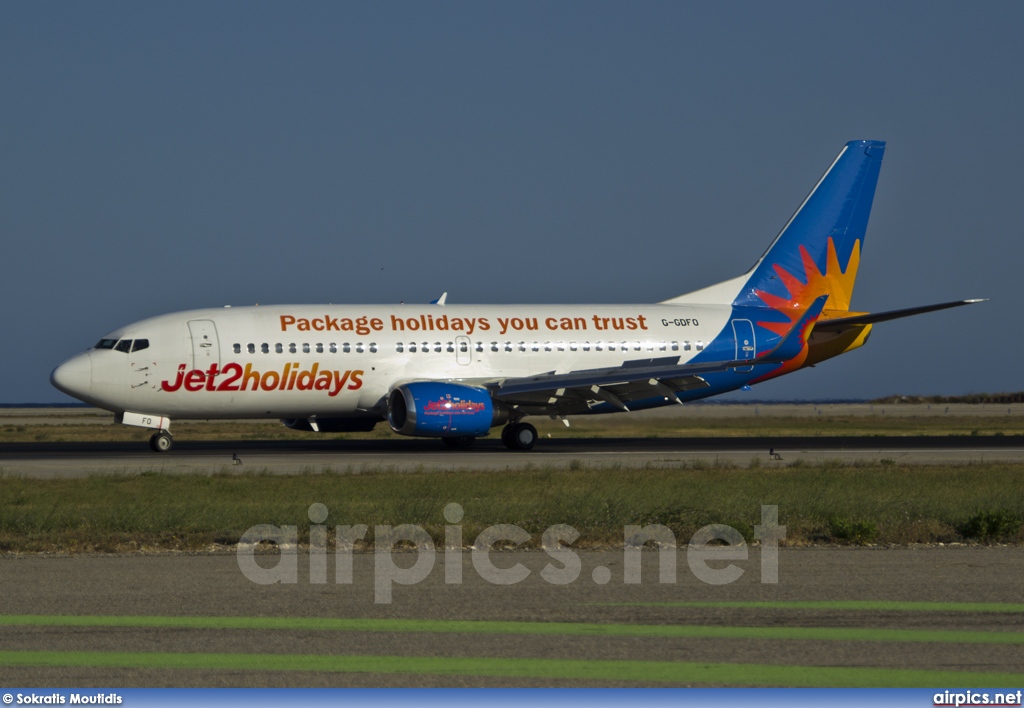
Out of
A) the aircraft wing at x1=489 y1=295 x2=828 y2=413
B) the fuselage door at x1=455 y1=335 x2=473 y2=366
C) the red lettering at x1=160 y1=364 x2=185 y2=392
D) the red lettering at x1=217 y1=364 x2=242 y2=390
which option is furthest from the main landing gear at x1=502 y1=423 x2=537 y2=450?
the red lettering at x1=160 y1=364 x2=185 y2=392

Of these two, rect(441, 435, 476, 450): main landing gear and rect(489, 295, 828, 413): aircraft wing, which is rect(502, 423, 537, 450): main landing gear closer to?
rect(489, 295, 828, 413): aircraft wing

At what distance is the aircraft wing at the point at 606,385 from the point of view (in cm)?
3222

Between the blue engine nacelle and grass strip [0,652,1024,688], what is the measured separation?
72.5 ft

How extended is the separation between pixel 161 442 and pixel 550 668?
1005 inches

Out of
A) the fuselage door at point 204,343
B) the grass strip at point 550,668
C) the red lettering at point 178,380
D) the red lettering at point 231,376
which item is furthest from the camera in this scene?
the red lettering at point 231,376

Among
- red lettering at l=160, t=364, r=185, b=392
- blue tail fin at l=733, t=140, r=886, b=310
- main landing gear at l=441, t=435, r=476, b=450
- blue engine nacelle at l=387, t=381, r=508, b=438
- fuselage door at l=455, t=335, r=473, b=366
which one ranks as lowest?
main landing gear at l=441, t=435, r=476, b=450

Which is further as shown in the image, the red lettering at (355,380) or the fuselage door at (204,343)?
the red lettering at (355,380)

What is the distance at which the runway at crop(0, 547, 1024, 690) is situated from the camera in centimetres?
790

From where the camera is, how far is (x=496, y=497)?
62.4 ft

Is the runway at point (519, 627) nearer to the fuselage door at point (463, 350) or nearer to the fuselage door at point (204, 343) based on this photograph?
the fuselage door at point (204, 343)

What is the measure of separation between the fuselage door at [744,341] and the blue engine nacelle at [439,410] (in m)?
8.56

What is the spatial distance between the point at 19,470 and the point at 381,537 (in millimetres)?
13432

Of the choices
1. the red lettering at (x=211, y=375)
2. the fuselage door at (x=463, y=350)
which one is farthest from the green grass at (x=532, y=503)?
the fuselage door at (x=463, y=350)

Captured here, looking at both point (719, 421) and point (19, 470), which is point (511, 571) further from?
point (719, 421)
